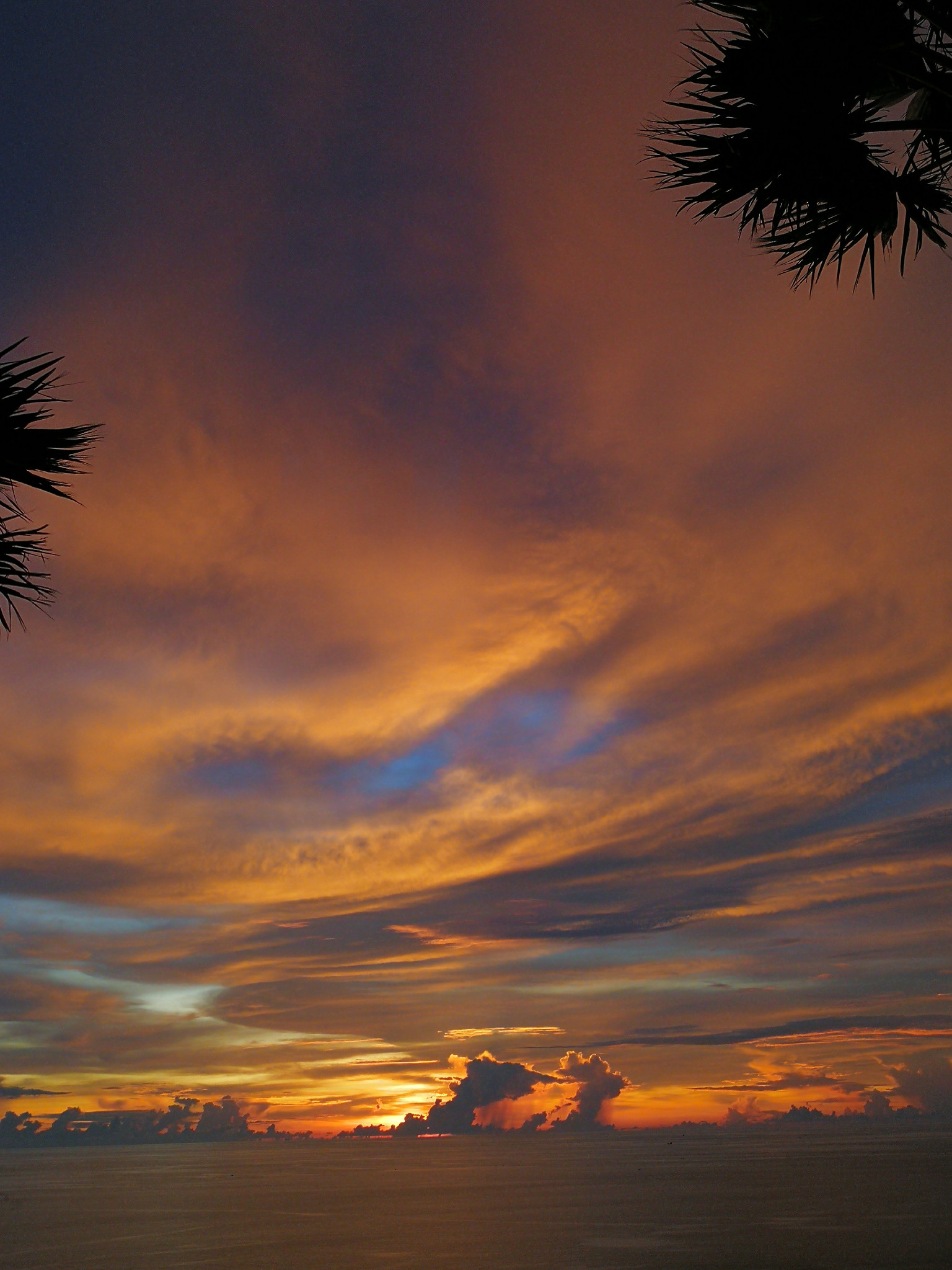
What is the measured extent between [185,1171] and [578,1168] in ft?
268

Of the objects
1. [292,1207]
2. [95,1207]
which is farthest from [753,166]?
[95,1207]

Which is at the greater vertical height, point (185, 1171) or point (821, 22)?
point (185, 1171)

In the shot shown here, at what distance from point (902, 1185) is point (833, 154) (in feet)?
427

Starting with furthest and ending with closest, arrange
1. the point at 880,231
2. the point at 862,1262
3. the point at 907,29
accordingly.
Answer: the point at 862,1262 → the point at 880,231 → the point at 907,29

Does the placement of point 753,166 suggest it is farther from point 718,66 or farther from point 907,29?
point 907,29

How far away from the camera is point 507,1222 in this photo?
3209 inches

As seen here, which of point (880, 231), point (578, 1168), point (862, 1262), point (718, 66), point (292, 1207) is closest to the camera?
point (718, 66)

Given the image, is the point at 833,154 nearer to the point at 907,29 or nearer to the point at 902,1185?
the point at 907,29

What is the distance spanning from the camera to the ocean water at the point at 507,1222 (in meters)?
59.1

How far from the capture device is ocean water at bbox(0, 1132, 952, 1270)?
5906 centimetres

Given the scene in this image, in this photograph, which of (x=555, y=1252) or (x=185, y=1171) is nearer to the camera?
(x=555, y=1252)

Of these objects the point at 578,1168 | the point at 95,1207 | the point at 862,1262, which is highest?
the point at 578,1168

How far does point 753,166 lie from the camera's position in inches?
270

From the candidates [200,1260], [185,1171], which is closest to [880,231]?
[200,1260]
